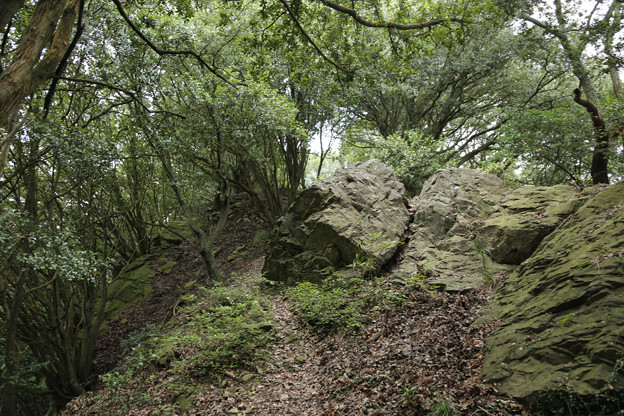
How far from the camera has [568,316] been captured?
11.6 ft

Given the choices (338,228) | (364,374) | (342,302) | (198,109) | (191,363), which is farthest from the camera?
(198,109)

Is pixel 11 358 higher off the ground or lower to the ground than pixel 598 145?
lower

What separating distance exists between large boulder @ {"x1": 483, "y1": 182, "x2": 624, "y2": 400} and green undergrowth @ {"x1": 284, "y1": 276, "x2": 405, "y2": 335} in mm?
2076

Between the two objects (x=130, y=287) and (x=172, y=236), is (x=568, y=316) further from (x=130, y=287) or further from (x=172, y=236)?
(x=172, y=236)

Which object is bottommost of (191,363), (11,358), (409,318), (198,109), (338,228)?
(11,358)

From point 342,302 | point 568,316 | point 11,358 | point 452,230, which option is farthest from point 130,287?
point 568,316

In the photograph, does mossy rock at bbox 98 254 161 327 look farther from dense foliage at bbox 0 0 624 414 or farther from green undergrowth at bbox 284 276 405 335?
green undergrowth at bbox 284 276 405 335

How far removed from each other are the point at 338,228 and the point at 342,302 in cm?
224

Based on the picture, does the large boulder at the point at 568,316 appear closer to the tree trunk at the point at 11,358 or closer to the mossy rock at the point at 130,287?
the tree trunk at the point at 11,358

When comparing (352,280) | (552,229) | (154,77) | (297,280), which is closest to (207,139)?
(154,77)

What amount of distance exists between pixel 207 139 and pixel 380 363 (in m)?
8.25

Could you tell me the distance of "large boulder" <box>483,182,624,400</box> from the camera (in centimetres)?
299

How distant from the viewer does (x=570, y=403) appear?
112 inches

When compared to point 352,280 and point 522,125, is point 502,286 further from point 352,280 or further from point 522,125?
point 522,125
